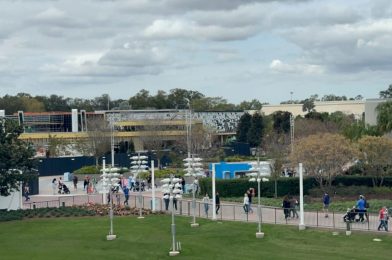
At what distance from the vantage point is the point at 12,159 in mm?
45188

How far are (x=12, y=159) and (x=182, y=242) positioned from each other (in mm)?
17864

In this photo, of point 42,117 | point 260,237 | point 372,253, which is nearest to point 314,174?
point 260,237

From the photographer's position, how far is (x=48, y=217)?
138ft

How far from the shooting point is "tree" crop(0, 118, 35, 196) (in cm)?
4497

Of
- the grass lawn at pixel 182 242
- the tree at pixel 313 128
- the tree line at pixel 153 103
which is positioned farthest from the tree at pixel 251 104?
the grass lawn at pixel 182 242

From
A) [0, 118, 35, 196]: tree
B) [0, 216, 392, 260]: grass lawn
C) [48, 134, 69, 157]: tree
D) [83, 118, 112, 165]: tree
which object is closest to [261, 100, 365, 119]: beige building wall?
[83, 118, 112, 165]: tree

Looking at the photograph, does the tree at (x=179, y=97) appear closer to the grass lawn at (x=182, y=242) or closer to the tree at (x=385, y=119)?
the tree at (x=385, y=119)

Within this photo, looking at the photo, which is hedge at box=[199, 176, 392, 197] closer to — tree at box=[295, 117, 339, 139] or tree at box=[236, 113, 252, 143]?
tree at box=[295, 117, 339, 139]

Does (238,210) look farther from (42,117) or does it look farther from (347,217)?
(42,117)

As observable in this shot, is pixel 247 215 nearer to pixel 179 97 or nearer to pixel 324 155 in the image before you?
pixel 324 155

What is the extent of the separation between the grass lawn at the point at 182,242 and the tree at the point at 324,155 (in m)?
13.3

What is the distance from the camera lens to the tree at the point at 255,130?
113 m

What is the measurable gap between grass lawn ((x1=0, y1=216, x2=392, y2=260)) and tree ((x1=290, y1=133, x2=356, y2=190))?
526 inches

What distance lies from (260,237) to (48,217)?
50.6 ft
